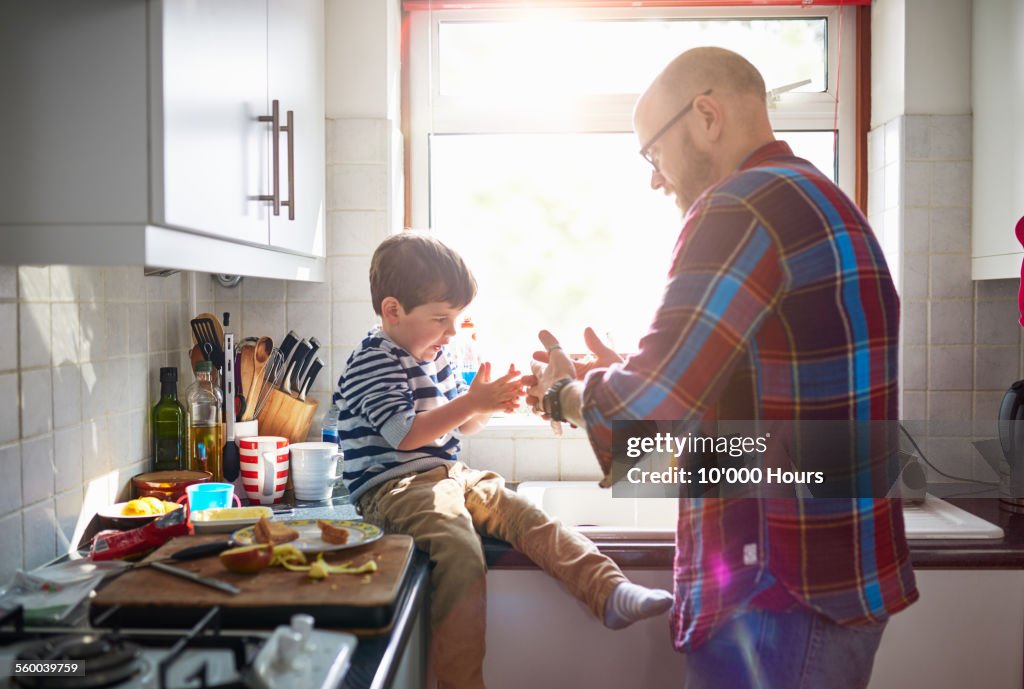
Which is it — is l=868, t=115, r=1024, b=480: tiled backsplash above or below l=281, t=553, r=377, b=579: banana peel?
above

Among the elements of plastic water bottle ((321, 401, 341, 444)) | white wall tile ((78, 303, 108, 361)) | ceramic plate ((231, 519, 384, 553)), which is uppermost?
white wall tile ((78, 303, 108, 361))

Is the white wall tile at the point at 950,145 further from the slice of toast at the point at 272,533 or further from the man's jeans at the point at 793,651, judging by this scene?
the slice of toast at the point at 272,533

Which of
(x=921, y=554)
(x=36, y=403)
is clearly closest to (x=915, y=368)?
(x=921, y=554)

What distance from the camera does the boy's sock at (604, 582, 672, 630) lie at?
1507mm

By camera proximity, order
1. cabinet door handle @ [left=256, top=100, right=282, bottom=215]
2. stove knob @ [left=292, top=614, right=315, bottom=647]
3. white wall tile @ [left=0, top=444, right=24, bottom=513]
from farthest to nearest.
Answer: cabinet door handle @ [left=256, top=100, right=282, bottom=215] → white wall tile @ [left=0, top=444, right=24, bottom=513] → stove knob @ [left=292, top=614, right=315, bottom=647]

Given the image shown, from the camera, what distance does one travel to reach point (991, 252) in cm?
217

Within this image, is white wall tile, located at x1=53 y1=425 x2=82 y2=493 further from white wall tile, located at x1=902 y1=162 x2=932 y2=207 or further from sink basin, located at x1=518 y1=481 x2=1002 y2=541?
white wall tile, located at x1=902 y1=162 x2=932 y2=207

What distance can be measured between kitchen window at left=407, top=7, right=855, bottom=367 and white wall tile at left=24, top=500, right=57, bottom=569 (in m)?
1.27

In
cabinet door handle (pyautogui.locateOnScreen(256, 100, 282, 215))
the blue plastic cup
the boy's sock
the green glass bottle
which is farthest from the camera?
the green glass bottle

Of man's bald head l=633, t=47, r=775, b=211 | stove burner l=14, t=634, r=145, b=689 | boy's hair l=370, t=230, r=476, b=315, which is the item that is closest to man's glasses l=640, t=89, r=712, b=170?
man's bald head l=633, t=47, r=775, b=211

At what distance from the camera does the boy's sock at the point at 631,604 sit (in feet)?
4.94

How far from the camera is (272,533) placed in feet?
4.73

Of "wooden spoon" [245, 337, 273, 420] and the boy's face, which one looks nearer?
the boy's face

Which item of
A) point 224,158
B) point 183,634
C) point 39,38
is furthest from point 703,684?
point 39,38
